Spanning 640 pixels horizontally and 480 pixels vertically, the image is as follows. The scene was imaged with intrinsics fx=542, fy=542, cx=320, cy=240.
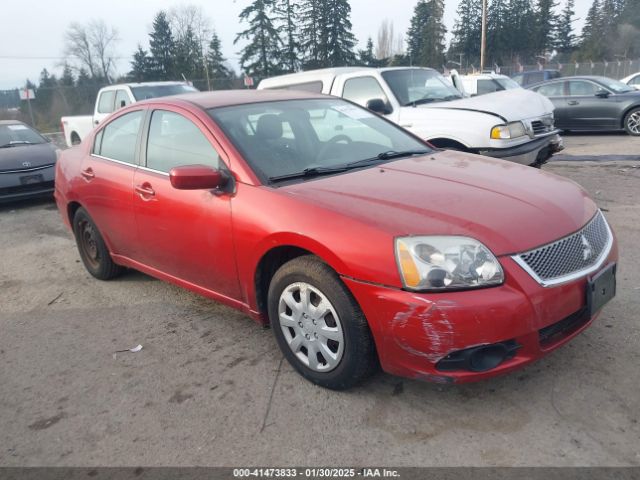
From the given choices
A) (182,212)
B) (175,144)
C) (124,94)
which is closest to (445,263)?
(182,212)

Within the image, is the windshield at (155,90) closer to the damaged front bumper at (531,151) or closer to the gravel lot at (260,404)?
the damaged front bumper at (531,151)

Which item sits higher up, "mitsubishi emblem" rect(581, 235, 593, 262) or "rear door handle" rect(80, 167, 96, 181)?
"rear door handle" rect(80, 167, 96, 181)

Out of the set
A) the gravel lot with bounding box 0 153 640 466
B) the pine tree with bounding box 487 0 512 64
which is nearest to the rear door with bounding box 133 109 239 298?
the gravel lot with bounding box 0 153 640 466

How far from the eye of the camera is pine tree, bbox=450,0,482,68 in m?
58.1

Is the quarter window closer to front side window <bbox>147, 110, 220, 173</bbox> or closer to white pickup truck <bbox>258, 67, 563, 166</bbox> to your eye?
white pickup truck <bbox>258, 67, 563, 166</bbox>

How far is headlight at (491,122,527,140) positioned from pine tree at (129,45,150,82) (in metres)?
51.4

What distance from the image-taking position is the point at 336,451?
2.46 m

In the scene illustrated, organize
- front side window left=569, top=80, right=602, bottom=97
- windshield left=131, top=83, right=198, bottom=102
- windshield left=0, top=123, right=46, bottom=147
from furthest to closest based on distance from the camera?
front side window left=569, top=80, right=602, bottom=97 < windshield left=131, top=83, right=198, bottom=102 < windshield left=0, top=123, right=46, bottom=147

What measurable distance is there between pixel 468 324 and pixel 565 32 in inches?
2999

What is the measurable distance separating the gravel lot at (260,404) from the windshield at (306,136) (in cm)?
118

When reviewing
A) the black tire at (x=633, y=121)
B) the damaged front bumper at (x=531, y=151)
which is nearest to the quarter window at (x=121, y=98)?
the damaged front bumper at (x=531, y=151)

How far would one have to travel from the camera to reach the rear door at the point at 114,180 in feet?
13.3

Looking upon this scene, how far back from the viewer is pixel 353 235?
8.54ft

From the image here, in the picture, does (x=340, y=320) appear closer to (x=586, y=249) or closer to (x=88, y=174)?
(x=586, y=249)
